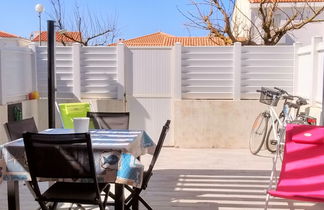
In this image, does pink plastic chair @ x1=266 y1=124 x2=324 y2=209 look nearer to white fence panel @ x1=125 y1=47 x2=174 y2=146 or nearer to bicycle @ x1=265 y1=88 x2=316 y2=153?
bicycle @ x1=265 y1=88 x2=316 y2=153

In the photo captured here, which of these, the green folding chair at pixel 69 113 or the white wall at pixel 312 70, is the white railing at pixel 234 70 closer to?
the white wall at pixel 312 70

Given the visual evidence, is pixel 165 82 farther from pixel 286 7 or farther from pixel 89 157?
pixel 286 7

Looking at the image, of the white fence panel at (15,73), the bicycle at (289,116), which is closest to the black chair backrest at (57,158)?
the white fence panel at (15,73)

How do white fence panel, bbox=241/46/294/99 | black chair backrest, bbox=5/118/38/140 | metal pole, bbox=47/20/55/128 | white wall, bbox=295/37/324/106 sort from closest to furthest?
black chair backrest, bbox=5/118/38/140, metal pole, bbox=47/20/55/128, white wall, bbox=295/37/324/106, white fence panel, bbox=241/46/294/99

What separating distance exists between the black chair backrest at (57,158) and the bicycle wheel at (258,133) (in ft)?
14.5

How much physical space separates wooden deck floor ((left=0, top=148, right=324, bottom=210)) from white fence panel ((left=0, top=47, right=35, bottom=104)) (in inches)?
64.8

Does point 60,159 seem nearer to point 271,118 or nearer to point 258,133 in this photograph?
point 271,118

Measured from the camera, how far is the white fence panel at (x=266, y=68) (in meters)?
6.95

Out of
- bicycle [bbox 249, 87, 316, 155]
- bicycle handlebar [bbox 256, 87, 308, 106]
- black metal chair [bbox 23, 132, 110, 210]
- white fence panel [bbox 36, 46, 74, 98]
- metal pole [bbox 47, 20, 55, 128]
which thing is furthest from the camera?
white fence panel [bbox 36, 46, 74, 98]

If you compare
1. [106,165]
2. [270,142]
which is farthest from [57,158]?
[270,142]

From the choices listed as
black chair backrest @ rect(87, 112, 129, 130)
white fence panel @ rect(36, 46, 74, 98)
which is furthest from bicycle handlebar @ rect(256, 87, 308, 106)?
white fence panel @ rect(36, 46, 74, 98)

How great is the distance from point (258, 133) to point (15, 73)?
13.1ft

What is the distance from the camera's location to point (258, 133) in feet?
21.9

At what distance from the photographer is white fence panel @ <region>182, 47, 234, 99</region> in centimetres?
703
